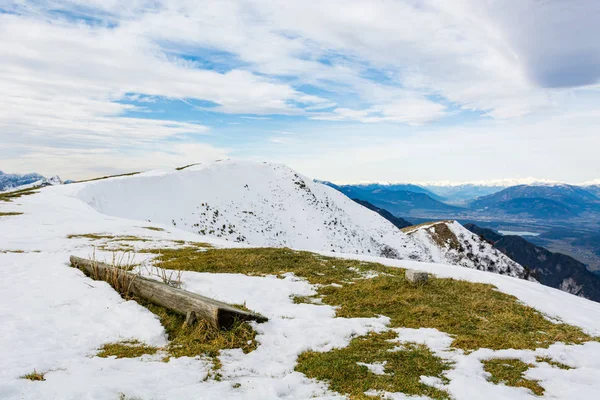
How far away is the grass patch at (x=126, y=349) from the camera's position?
877 centimetres

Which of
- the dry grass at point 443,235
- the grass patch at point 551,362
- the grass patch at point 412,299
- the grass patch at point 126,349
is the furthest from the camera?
the dry grass at point 443,235

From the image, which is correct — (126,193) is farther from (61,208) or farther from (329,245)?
(329,245)

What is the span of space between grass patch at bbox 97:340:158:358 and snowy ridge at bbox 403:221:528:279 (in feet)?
332

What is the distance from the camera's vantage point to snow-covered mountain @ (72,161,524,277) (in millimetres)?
62541

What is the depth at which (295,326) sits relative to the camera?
1141 centimetres

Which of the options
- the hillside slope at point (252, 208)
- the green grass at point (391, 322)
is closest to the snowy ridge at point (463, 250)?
the hillside slope at point (252, 208)

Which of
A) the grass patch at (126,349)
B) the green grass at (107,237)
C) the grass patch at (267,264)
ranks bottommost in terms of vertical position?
the grass patch at (126,349)

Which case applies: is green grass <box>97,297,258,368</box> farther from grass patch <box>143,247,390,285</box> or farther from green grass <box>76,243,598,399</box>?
grass patch <box>143,247,390,285</box>

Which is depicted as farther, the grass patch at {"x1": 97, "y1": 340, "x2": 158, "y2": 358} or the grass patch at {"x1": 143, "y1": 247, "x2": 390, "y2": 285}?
the grass patch at {"x1": 143, "y1": 247, "x2": 390, "y2": 285}

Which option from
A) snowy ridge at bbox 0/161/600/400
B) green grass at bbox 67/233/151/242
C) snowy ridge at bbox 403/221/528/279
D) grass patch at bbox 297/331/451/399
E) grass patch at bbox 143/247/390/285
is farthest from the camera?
snowy ridge at bbox 403/221/528/279

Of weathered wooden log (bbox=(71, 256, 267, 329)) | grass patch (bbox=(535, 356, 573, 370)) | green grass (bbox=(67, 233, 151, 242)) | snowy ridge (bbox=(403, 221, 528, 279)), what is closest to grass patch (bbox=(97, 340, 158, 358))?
weathered wooden log (bbox=(71, 256, 267, 329))

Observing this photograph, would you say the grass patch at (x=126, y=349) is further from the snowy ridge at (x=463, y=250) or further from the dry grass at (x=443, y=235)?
the dry grass at (x=443, y=235)

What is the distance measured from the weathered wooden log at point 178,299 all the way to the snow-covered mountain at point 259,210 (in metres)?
47.5

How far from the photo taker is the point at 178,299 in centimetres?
1134
